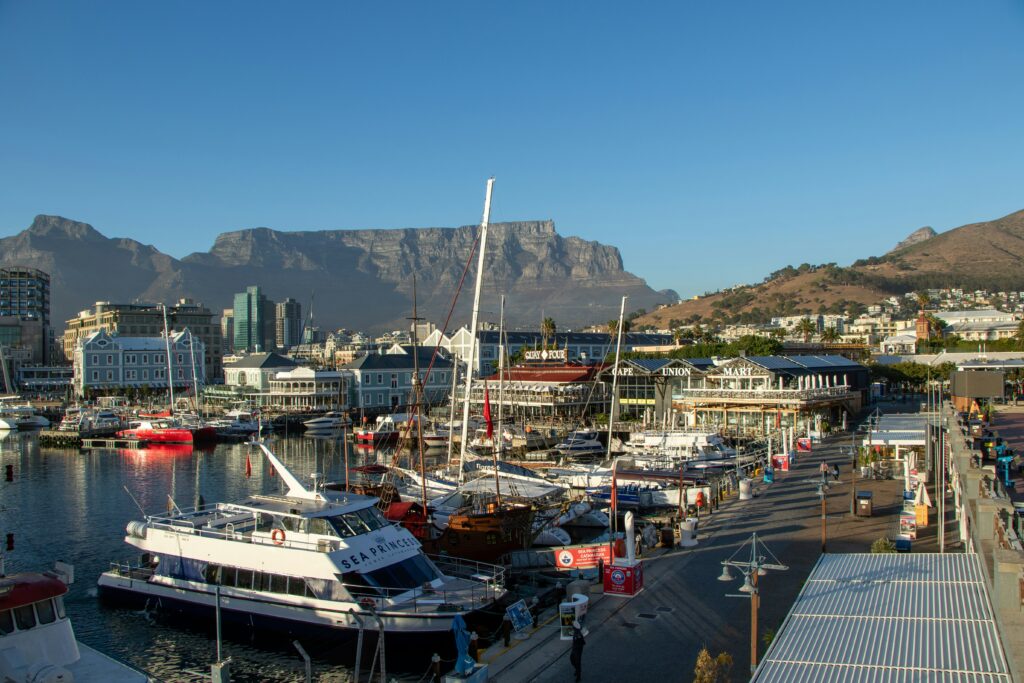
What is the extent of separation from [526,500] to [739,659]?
17986 millimetres

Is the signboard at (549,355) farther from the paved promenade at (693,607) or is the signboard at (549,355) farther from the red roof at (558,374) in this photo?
the paved promenade at (693,607)

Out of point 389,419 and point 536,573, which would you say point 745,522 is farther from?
point 389,419

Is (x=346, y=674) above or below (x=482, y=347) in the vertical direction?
below

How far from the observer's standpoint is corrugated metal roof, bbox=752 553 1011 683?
39.8 feet

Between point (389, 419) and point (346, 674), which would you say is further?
point (389, 419)

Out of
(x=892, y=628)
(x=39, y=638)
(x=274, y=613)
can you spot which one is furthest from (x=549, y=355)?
(x=892, y=628)

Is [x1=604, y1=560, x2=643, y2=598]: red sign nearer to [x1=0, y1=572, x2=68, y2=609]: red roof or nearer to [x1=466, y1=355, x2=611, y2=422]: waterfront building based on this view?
[x1=0, y1=572, x2=68, y2=609]: red roof

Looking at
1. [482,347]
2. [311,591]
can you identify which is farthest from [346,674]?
[482,347]

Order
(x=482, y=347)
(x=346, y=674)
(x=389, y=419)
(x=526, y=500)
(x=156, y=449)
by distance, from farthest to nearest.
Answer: (x=482, y=347), (x=389, y=419), (x=156, y=449), (x=526, y=500), (x=346, y=674)

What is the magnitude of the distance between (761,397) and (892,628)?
53.8 metres

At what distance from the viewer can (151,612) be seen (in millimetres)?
26750

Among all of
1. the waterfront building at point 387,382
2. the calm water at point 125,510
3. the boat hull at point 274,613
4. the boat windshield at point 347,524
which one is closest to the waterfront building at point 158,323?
the waterfront building at point 387,382

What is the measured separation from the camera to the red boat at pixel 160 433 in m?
80.8

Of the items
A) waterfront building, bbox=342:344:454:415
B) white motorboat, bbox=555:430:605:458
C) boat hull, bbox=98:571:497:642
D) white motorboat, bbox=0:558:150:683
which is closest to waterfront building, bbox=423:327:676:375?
waterfront building, bbox=342:344:454:415
